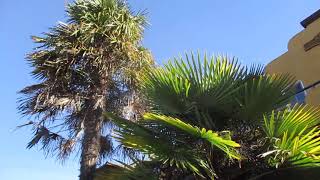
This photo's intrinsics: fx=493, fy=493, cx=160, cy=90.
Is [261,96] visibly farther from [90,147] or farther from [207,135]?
[90,147]

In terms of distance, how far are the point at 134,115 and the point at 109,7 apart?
3.04 metres

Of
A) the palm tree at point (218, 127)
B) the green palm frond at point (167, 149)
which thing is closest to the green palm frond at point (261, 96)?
the palm tree at point (218, 127)

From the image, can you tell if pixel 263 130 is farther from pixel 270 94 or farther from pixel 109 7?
pixel 109 7

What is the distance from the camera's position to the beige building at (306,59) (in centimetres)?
1084

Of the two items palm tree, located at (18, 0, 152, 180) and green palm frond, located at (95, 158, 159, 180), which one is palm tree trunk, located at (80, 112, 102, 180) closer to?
palm tree, located at (18, 0, 152, 180)

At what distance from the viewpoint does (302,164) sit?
19.2 feet

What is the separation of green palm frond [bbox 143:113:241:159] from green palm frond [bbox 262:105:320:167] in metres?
0.44

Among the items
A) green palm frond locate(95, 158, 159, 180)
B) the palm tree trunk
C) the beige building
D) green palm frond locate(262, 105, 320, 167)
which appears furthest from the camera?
the beige building

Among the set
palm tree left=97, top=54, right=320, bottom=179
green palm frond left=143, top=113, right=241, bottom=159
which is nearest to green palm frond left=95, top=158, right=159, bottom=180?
palm tree left=97, top=54, right=320, bottom=179

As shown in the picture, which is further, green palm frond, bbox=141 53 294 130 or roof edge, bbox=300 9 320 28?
roof edge, bbox=300 9 320 28

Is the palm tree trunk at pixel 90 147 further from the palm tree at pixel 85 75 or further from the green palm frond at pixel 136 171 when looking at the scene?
the green palm frond at pixel 136 171

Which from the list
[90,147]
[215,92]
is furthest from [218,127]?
[90,147]

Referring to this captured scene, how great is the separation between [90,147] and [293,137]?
5.43 meters

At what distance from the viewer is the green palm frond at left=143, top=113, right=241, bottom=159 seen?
578 cm
